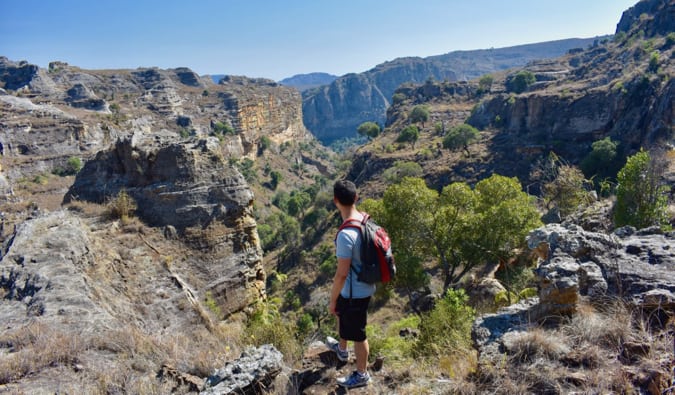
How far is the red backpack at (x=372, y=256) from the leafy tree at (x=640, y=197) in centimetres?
812

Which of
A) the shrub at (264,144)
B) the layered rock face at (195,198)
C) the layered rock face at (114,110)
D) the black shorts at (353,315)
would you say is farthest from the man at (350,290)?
the shrub at (264,144)

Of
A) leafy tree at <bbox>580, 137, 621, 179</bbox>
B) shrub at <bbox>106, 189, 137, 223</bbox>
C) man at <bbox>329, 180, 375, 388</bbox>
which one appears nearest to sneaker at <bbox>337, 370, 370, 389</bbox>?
man at <bbox>329, 180, 375, 388</bbox>

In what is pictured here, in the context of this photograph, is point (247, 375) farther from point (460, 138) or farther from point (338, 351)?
point (460, 138)

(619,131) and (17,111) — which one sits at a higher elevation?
(17,111)

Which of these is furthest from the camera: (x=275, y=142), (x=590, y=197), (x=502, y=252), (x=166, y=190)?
(x=275, y=142)

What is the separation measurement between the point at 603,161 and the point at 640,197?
2986cm

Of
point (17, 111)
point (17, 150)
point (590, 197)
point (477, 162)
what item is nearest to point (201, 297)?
point (590, 197)

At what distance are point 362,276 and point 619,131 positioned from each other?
45.1 metres

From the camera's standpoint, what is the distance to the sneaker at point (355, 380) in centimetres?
369

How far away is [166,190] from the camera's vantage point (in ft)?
31.8

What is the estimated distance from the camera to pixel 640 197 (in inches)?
354

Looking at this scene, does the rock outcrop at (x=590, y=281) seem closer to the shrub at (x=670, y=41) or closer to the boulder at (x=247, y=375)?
the boulder at (x=247, y=375)

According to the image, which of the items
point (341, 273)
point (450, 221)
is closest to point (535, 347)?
point (341, 273)

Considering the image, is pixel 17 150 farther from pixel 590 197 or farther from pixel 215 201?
pixel 590 197
